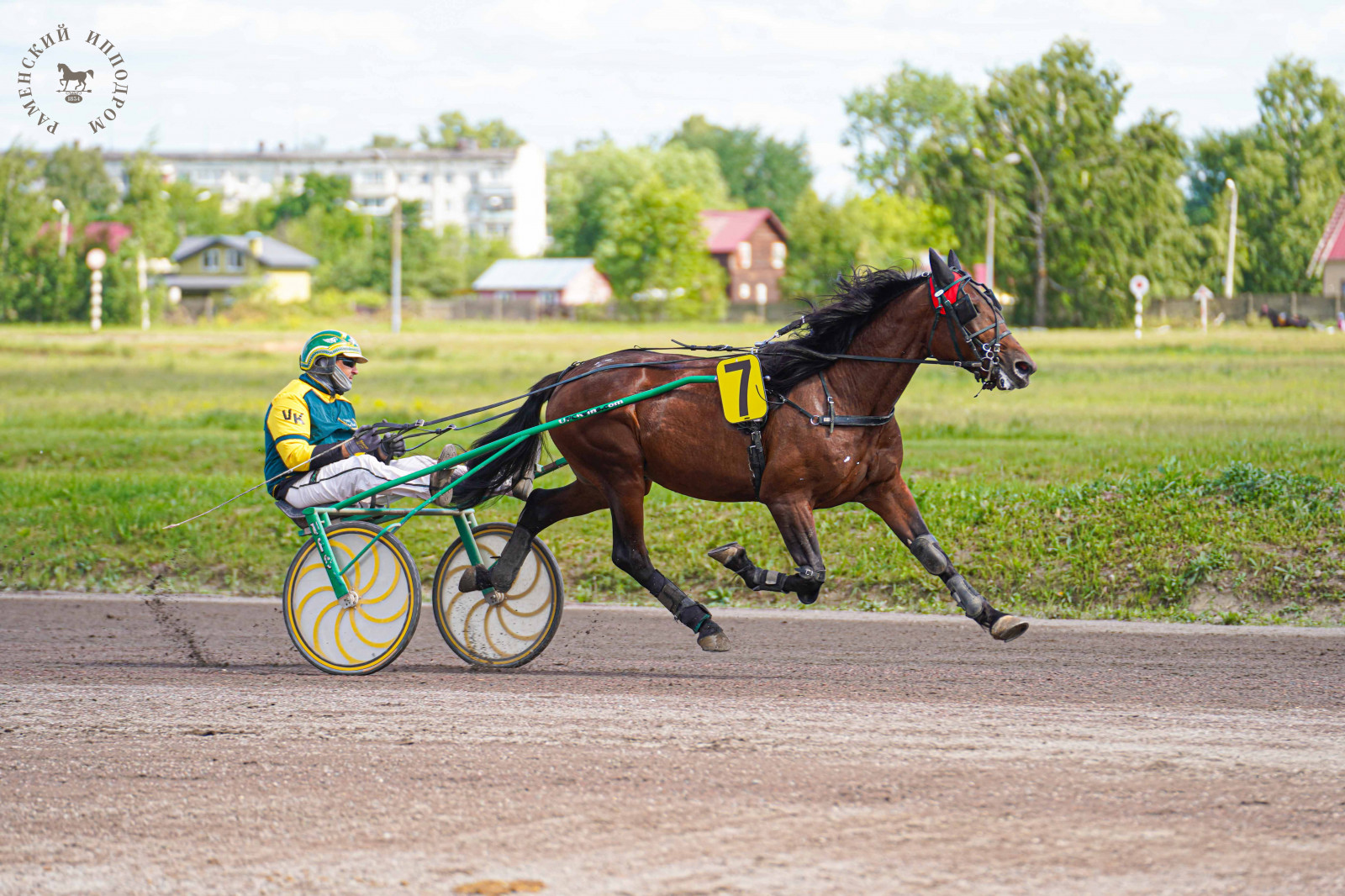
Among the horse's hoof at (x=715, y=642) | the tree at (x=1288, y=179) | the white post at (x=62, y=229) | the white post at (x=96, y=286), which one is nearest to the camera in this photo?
the horse's hoof at (x=715, y=642)

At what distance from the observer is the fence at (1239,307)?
56281mm

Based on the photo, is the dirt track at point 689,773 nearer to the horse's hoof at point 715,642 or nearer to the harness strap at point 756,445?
the horse's hoof at point 715,642

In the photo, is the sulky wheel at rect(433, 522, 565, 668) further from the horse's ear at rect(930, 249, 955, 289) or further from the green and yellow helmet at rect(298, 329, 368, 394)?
the horse's ear at rect(930, 249, 955, 289)

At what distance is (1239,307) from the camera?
195 feet

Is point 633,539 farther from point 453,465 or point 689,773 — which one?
point 689,773

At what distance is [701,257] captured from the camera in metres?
77.6

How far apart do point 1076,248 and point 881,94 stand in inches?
1630

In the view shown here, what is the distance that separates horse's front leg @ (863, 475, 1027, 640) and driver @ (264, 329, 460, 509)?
7.25 feet

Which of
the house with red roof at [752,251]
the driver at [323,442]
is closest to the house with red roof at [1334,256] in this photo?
the house with red roof at [752,251]

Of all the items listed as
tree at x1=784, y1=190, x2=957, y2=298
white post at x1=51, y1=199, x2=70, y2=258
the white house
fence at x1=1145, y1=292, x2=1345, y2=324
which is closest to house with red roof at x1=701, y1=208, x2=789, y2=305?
the white house

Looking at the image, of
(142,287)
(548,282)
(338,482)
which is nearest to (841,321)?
(338,482)

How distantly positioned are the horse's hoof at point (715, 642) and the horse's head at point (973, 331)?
1.73 metres

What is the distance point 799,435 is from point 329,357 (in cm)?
237

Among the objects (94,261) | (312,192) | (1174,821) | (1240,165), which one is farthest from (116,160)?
(1174,821)
